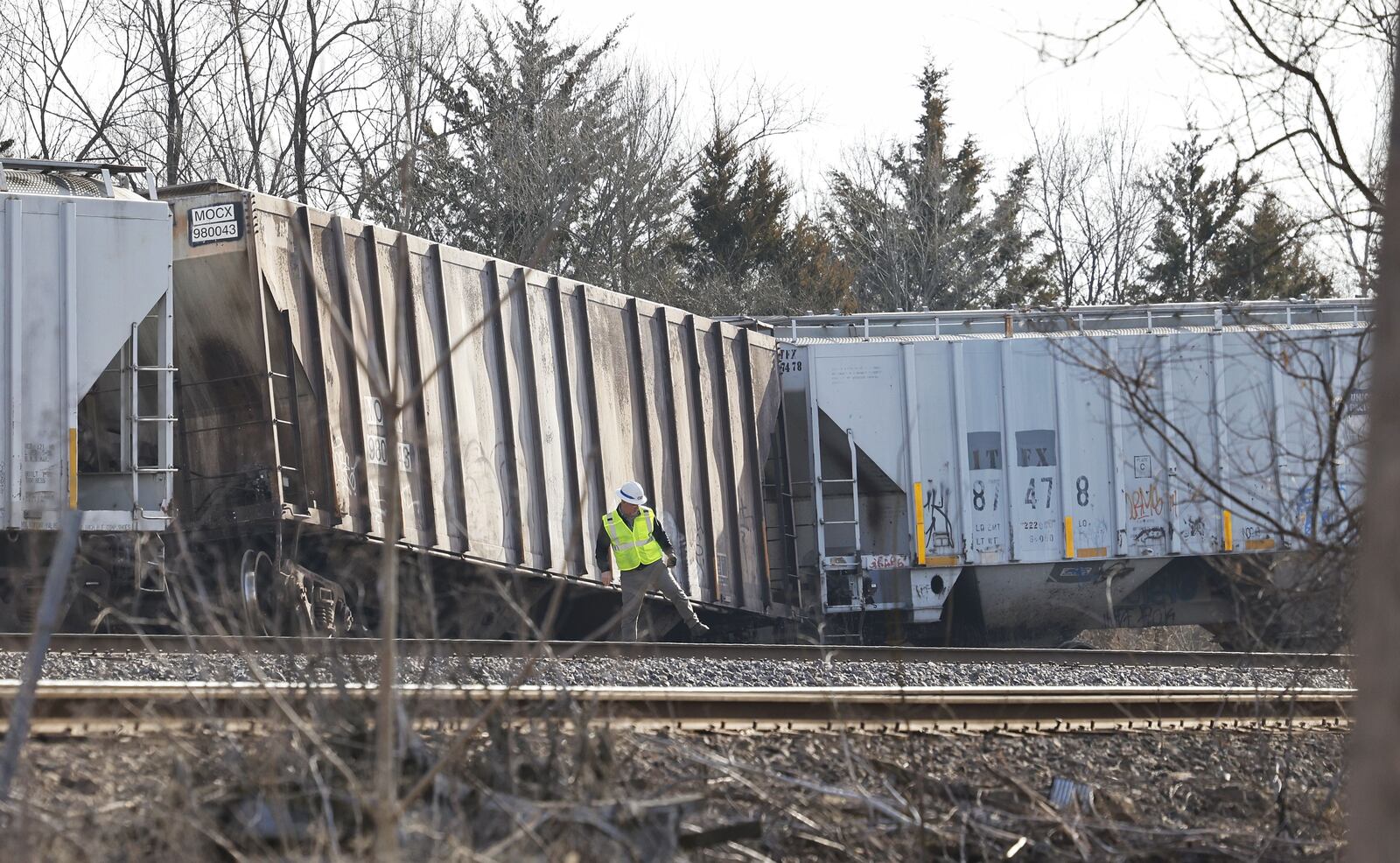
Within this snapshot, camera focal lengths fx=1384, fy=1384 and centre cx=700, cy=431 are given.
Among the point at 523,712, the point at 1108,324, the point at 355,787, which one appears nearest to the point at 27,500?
the point at 523,712

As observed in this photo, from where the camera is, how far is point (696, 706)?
20.3 ft

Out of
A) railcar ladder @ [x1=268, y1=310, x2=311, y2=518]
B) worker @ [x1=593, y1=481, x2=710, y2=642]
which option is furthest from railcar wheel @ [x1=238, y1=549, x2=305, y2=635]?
→ worker @ [x1=593, y1=481, x2=710, y2=642]

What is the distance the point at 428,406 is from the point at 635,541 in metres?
1.91

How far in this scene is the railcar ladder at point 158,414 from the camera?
9.53 metres

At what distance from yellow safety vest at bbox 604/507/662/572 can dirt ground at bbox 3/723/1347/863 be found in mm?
4986

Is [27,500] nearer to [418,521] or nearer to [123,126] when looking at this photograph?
[418,521]

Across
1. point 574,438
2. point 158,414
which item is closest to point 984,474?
point 574,438

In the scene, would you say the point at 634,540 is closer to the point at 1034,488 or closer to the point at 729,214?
the point at 1034,488

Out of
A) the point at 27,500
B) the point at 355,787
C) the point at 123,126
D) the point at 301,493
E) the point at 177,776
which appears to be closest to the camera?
the point at 355,787

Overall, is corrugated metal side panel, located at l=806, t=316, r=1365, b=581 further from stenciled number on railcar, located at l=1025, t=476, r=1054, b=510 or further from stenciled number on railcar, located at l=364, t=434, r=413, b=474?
stenciled number on railcar, located at l=364, t=434, r=413, b=474

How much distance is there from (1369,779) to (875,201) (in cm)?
3695

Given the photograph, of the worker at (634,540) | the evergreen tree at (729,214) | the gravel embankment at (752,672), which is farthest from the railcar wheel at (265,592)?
the evergreen tree at (729,214)

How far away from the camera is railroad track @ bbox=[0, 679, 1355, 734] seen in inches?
182

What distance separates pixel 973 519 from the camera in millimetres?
14711
